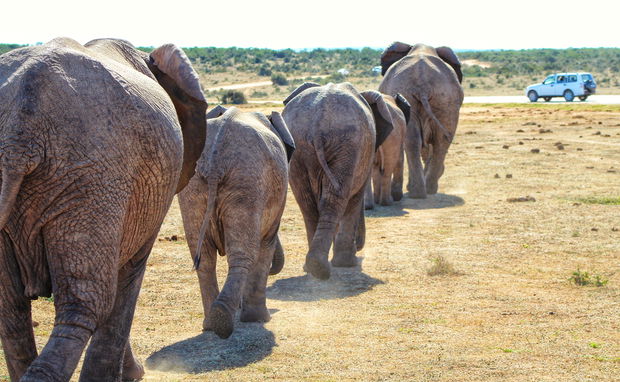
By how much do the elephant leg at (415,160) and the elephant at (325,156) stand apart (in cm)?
518

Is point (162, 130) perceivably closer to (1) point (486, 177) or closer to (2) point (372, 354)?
(2) point (372, 354)

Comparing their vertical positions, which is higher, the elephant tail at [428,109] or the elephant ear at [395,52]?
the elephant ear at [395,52]

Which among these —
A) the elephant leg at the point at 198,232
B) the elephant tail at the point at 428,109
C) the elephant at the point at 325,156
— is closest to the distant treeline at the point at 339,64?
the elephant tail at the point at 428,109

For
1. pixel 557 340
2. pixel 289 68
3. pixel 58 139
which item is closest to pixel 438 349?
pixel 557 340

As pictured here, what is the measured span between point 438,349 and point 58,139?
379cm

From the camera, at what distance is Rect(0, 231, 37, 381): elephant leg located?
12.4ft

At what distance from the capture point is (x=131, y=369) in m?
5.72

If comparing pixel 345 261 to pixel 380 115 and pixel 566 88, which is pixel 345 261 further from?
pixel 566 88

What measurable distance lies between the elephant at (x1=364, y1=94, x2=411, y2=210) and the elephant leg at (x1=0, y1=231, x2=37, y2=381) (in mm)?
8719

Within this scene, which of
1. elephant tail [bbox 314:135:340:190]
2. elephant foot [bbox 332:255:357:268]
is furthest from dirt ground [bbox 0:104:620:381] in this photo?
elephant tail [bbox 314:135:340:190]

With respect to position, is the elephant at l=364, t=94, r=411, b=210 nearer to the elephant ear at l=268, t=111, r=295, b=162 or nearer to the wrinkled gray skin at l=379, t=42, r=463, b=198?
the wrinkled gray skin at l=379, t=42, r=463, b=198

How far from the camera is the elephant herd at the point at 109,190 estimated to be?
3592 millimetres

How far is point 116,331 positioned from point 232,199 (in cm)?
203

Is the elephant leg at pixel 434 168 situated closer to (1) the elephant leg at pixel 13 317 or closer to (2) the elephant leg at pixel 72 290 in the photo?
(1) the elephant leg at pixel 13 317
